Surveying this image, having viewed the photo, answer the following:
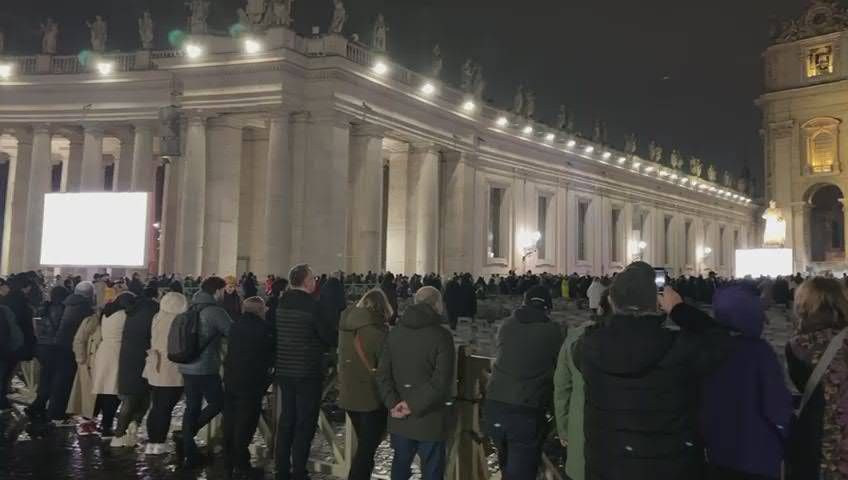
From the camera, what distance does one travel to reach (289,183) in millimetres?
28609

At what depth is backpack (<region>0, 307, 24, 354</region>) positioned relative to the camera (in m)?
9.49

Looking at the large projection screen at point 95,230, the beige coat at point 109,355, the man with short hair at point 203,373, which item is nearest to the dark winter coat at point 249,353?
the man with short hair at point 203,373

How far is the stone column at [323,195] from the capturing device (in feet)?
93.8

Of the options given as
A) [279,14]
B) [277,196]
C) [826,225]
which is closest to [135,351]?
[277,196]

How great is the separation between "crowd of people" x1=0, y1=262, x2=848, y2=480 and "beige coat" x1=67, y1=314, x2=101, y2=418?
2 cm

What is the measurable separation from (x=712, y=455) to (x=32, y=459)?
7448 mm

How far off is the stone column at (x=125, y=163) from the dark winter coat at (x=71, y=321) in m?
25.1

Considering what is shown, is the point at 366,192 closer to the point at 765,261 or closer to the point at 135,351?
the point at 765,261

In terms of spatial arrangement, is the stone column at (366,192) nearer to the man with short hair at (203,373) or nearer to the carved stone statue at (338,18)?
the carved stone statue at (338,18)

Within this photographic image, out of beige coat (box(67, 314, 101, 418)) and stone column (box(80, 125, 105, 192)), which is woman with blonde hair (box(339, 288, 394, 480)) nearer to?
beige coat (box(67, 314, 101, 418))

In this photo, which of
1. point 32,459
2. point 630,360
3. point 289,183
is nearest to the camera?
point 630,360

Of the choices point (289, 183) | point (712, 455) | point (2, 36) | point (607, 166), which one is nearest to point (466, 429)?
point (712, 455)

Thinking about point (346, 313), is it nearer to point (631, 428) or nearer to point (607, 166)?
point (631, 428)

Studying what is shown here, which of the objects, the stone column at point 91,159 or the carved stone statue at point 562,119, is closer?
the stone column at point 91,159
